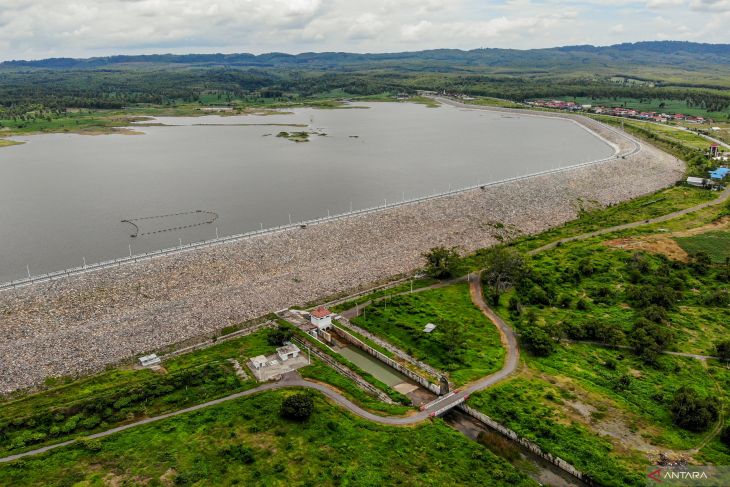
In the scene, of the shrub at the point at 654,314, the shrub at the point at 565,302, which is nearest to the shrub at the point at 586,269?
the shrub at the point at 565,302

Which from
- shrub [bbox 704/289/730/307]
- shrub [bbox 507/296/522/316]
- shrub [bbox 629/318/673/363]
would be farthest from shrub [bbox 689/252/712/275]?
shrub [bbox 507/296/522/316]

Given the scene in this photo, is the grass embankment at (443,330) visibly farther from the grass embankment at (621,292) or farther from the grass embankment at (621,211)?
the grass embankment at (621,211)

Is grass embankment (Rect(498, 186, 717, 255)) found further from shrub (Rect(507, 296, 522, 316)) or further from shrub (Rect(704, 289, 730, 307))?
shrub (Rect(704, 289, 730, 307))

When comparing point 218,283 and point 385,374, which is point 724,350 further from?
point 218,283

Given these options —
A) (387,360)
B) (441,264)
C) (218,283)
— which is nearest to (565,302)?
(441,264)

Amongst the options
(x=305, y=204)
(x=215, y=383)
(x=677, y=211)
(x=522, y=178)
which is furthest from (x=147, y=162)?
(x=677, y=211)

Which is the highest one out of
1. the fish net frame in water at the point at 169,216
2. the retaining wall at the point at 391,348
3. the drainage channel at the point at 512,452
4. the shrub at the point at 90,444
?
the fish net frame in water at the point at 169,216

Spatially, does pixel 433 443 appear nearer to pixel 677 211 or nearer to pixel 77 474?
pixel 77 474
